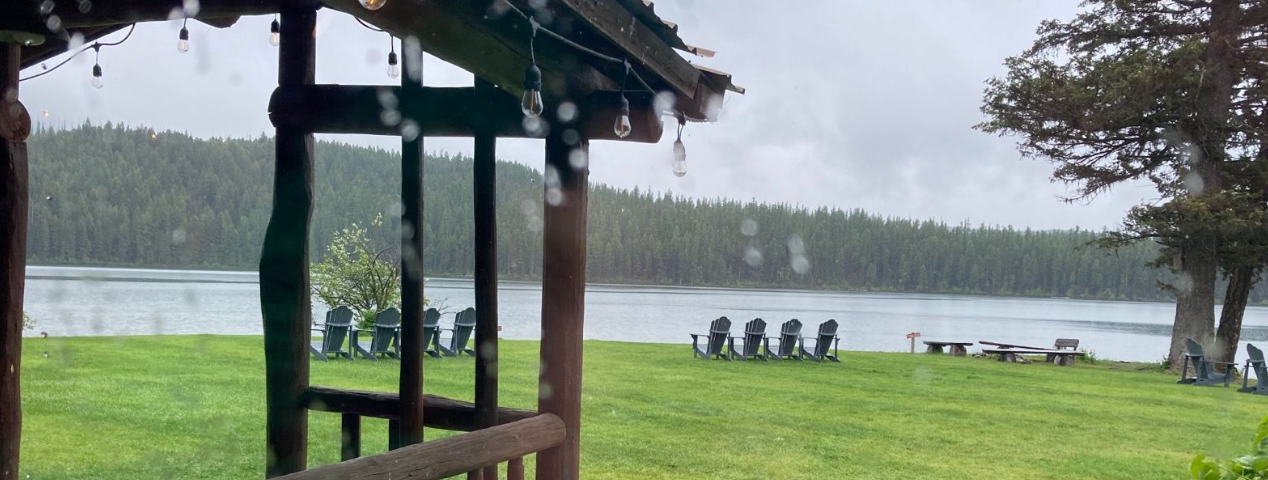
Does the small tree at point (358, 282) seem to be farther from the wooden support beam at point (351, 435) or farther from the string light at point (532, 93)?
the string light at point (532, 93)

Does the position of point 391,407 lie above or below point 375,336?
above

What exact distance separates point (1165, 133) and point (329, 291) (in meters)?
17.7

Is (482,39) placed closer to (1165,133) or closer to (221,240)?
(1165,133)

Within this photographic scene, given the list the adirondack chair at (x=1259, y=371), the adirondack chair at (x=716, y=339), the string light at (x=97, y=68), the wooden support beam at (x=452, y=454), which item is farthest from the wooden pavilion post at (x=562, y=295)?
the adirondack chair at (x=1259, y=371)

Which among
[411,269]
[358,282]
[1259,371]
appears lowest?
[1259,371]

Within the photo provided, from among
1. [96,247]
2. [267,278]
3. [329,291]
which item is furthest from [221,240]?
[267,278]

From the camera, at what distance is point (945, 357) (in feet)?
72.0

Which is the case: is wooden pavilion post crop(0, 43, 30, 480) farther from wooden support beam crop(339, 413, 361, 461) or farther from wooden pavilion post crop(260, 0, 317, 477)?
wooden support beam crop(339, 413, 361, 461)

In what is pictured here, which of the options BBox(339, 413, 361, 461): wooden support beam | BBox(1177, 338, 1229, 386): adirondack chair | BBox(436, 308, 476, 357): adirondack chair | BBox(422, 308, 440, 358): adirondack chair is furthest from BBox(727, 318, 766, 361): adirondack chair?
BBox(339, 413, 361, 461): wooden support beam

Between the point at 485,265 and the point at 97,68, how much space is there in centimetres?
246

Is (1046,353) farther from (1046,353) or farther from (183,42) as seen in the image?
(183,42)

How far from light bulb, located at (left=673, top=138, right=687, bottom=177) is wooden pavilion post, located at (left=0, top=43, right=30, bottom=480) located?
103 inches

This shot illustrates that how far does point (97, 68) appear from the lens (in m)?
5.14

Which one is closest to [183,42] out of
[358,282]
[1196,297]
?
[358,282]
